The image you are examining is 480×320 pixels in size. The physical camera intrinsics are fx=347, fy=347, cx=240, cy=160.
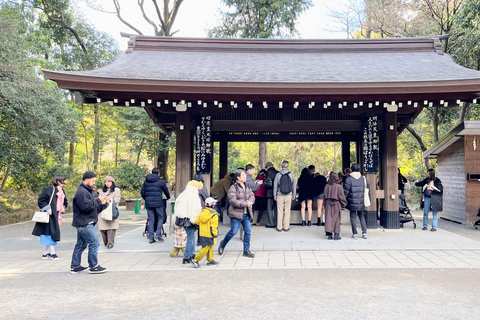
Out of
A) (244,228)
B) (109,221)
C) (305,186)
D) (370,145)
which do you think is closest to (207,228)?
(244,228)

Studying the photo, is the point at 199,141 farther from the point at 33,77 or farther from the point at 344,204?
the point at 33,77

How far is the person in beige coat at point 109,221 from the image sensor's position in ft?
23.3

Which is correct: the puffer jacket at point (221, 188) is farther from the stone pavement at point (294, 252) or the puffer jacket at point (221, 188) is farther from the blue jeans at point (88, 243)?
the blue jeans at point (88, 243)

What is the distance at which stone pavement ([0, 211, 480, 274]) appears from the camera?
19.4 feet

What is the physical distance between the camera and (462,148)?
10492 millimetres

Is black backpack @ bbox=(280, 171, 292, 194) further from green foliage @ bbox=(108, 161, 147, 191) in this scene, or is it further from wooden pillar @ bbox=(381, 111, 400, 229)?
green foliage @ bbox=(108, 161, 147, 191)

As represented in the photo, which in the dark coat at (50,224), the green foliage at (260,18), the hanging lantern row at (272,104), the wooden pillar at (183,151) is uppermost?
the green foliage at (260,18)

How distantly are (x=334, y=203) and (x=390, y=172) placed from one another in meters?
2.08

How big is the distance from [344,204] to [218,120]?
3928mm

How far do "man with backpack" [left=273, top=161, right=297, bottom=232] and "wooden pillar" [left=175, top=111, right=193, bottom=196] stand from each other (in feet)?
7.44

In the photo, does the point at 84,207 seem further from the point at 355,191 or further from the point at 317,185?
the point at 317,185

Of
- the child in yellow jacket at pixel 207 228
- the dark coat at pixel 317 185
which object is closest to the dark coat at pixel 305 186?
the dark coat at pixel 317 185

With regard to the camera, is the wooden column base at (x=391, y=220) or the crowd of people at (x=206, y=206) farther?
the wooden column base at (x=391, y=220)

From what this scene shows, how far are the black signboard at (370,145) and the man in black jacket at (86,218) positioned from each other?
6.45 metres
